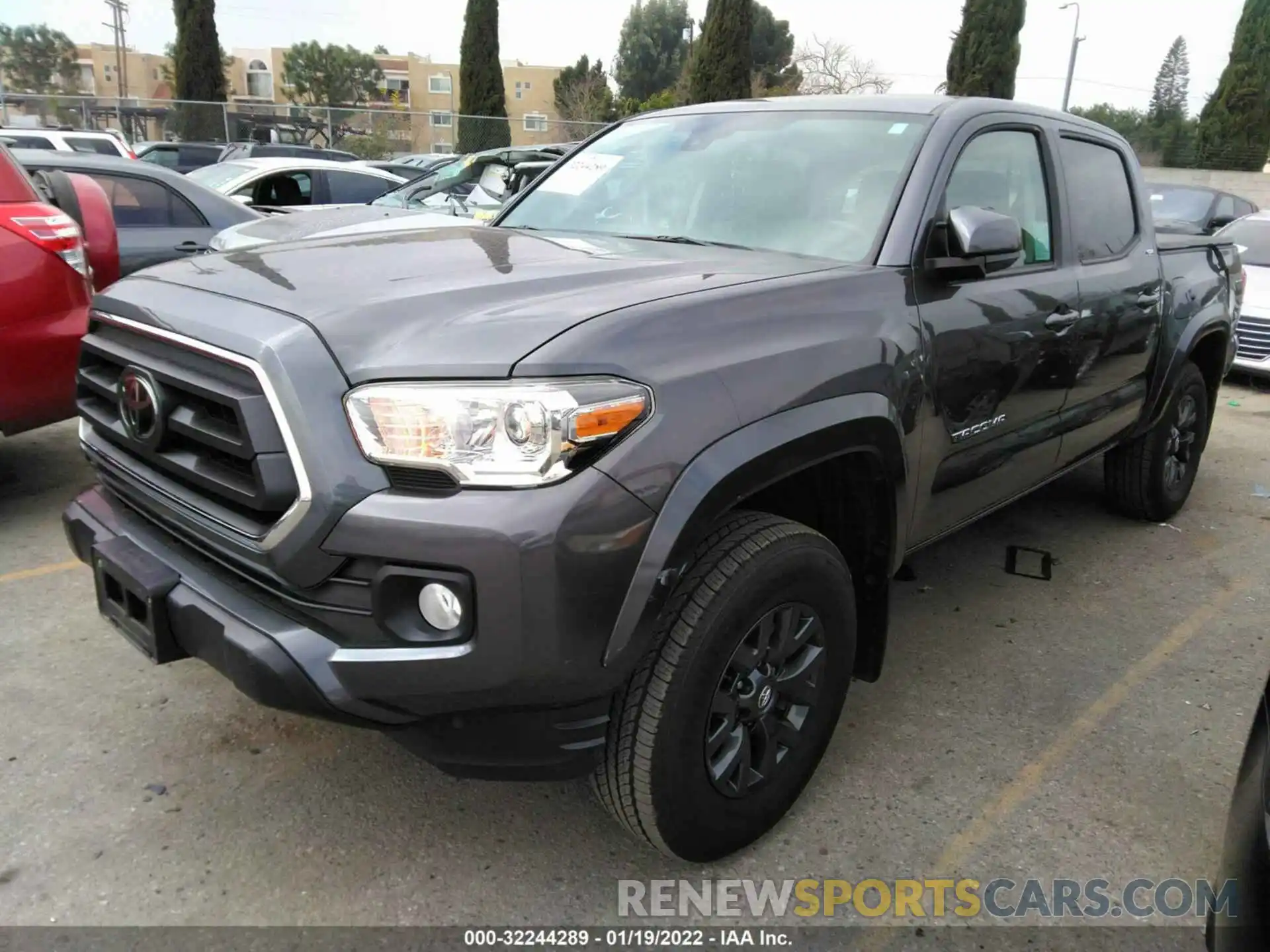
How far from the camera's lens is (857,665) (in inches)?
111

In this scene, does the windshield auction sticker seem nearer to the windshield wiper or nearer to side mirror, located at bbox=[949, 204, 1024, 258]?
the windshield wiper

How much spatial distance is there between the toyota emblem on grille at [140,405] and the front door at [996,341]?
76.5 inches

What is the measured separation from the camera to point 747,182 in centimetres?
315

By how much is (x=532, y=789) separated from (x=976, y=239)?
6.28 feet

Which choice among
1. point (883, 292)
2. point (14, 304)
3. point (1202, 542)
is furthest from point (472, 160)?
point (883, 292)

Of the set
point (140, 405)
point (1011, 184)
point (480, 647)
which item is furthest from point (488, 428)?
point (1011, 184)

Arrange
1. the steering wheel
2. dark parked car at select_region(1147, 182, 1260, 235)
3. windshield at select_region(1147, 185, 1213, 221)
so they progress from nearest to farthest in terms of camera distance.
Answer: the steering wheel < dark parked car at select_region(1147, 182, 1260, 235) < windshield at select_region(1147, 185, 1213, 221)

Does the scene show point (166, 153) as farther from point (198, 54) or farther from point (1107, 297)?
point (1107, 297)

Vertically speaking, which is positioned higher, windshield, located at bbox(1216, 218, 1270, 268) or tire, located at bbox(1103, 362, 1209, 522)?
windshield, located at bbox(1216, 218, 1270, 268)

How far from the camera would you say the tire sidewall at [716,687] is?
6.89ft

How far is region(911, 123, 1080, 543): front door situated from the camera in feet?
9.16

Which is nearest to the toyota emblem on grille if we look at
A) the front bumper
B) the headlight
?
the front bumper

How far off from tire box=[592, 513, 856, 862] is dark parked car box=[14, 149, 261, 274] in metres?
5.29

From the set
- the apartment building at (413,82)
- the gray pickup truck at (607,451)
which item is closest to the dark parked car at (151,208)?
the gray pickup truck at (607,451)
